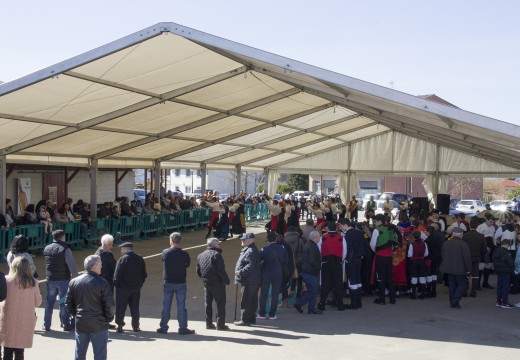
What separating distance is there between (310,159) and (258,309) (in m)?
21.6

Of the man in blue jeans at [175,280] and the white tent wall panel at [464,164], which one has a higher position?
the white tent wall panel at [464,164]

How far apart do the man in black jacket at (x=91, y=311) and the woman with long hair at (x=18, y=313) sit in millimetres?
464

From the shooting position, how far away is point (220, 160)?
26750mm

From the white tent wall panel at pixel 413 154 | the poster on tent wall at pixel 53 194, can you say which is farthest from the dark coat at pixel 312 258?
the white tent wall panel at pixel 413 154

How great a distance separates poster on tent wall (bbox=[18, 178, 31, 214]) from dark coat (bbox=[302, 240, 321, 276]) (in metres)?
12.4

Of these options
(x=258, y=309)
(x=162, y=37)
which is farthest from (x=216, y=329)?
(x=162, y=37)

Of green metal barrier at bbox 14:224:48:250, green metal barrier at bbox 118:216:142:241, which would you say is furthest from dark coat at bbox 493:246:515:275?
green metal barrier at bbox 118:216:142:241

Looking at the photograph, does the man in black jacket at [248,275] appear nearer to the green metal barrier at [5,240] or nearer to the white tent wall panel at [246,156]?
the green metal barrier at [5,240]

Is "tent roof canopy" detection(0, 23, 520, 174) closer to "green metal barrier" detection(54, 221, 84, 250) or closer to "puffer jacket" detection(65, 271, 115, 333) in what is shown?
"green metal barrier" detection(54, 221, 84, 250)

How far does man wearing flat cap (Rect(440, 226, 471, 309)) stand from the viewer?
34.0ft

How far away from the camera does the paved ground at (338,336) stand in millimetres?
7496

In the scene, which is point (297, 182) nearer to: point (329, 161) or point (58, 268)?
point (329, 161)

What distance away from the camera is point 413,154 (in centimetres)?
2898

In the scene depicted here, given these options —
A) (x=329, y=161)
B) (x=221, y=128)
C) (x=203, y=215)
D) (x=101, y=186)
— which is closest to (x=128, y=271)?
(x=221, y=128)
